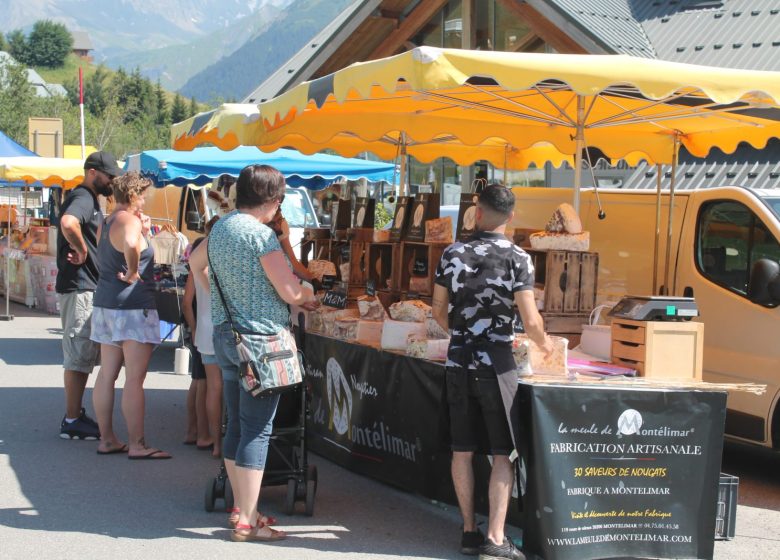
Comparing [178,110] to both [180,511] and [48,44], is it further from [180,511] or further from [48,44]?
[180,511]

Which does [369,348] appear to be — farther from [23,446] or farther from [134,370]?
[23,446]

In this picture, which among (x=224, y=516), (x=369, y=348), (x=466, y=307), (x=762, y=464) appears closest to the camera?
(x=466, y=307)

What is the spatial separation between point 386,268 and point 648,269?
2.30 metres

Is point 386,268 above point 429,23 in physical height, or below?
below

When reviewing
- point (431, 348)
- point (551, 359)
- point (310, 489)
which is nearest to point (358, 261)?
point (431, 348)

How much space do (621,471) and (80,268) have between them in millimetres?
4605

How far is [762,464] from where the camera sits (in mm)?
8273

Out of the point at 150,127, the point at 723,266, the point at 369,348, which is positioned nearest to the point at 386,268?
the point at 369,348

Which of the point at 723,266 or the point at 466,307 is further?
the point at 723,266

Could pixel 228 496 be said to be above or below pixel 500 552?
below

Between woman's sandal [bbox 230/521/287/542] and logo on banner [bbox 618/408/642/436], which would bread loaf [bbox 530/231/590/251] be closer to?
logo on banner [bbox 618/408/642/436]

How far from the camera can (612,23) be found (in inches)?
639

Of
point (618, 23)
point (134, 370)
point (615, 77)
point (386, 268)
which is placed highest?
point (618, 23)

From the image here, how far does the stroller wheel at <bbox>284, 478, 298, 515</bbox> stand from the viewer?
608 centimetres
